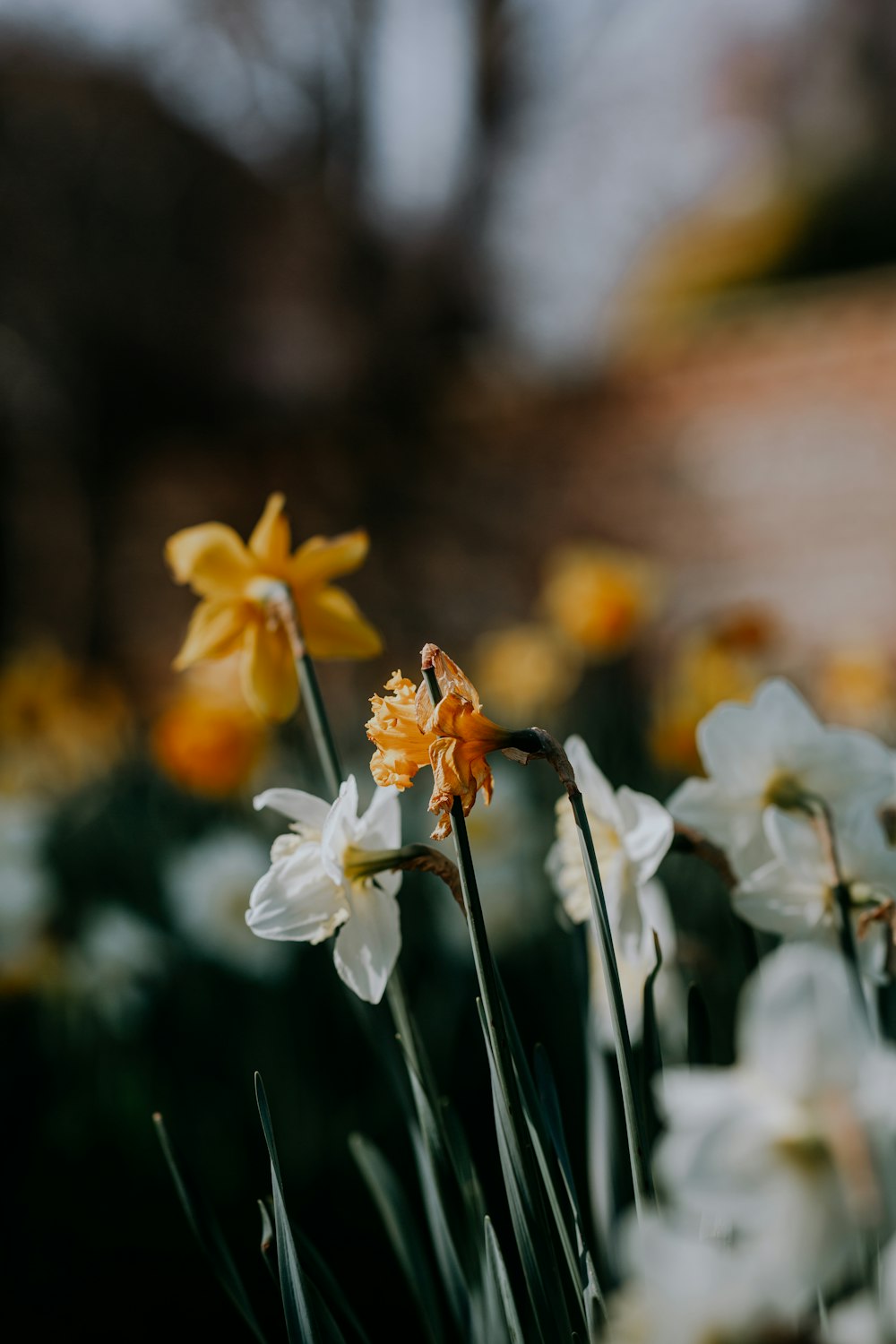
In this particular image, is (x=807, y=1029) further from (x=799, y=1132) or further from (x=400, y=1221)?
(x=400, y=1221)

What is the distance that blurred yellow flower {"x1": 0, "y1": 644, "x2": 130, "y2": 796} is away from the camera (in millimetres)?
2316

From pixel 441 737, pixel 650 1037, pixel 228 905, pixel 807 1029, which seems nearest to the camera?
pixel 807 1029

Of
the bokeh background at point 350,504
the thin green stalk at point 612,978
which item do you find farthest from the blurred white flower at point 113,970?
the thin green stalk at point 612,978

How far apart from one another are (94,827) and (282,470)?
3.01 m

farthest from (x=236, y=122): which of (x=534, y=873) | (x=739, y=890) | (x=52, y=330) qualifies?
(x=739, y=890)

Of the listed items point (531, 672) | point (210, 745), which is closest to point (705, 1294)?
point (210, 745)

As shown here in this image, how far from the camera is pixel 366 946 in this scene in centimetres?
55

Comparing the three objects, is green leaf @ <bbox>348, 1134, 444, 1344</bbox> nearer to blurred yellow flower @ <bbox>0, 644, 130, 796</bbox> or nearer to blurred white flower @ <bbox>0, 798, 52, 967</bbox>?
blurred white flower @ <bbox>0, 798, 52, 967</bbox>

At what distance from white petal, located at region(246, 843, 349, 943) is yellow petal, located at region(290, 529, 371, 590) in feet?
0.94

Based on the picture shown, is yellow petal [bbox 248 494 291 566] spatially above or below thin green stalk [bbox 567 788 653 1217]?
above

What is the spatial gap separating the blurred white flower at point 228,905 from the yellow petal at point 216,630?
721 millimetres

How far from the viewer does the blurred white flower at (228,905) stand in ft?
4.71

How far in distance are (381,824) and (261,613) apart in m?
0.27

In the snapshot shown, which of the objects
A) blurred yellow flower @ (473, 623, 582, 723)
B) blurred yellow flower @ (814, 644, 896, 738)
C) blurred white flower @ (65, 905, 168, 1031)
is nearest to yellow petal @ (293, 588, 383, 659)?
blurred white flower @ (65, 905, 168, 1031)
